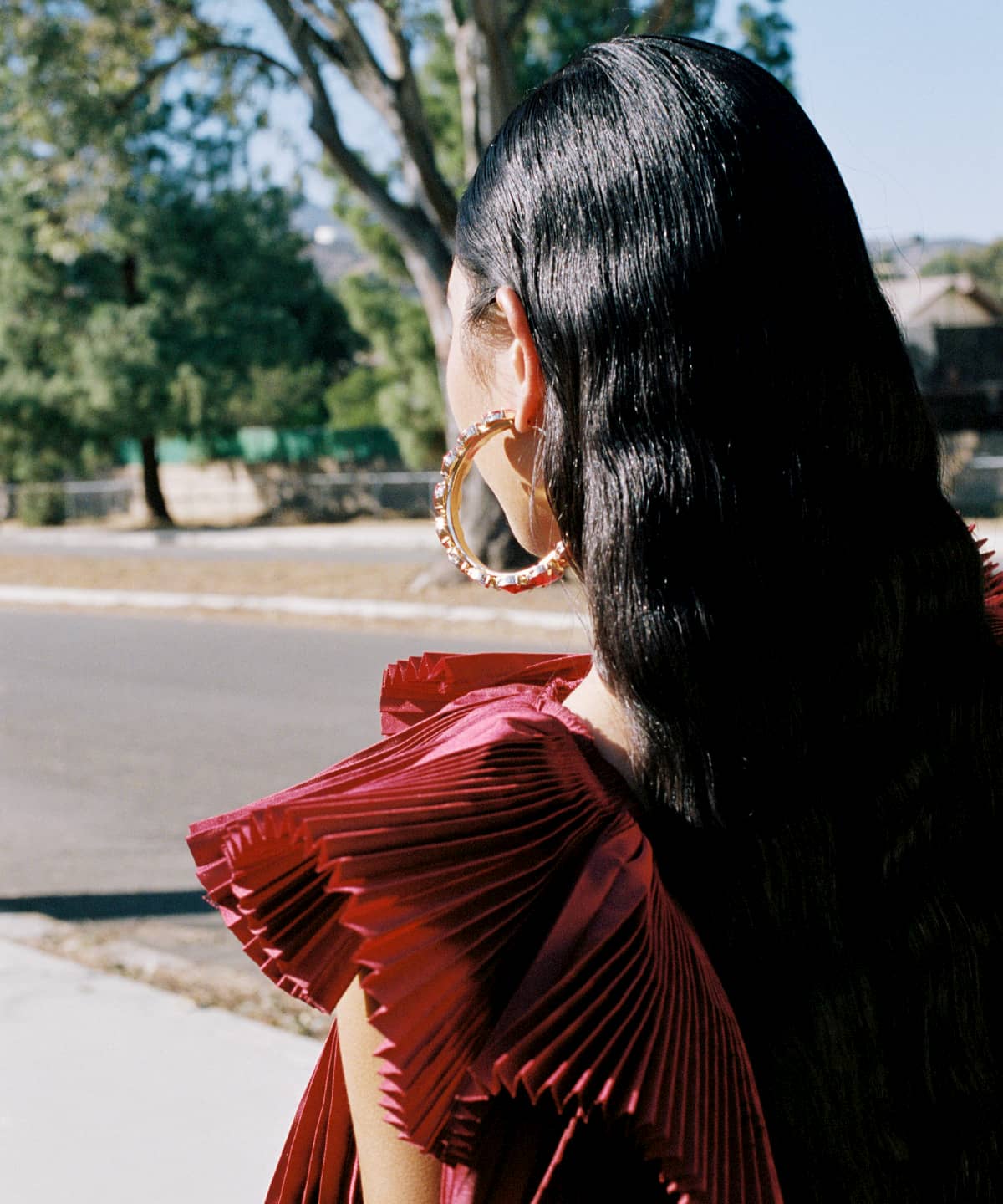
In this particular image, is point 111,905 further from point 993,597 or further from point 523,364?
point 523,364

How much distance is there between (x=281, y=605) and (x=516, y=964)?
13.2 meters

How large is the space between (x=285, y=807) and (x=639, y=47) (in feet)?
2.01

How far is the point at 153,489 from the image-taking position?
30328 mm

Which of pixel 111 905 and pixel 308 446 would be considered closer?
pixel 111 905

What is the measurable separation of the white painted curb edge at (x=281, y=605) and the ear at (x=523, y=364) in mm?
9041

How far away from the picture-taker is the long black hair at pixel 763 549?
34.2 inches

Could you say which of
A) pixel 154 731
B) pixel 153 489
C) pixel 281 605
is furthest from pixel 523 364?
pixel 153 489

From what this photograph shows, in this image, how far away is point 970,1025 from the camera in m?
1.00

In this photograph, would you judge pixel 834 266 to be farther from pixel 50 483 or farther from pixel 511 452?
pixel 50 483

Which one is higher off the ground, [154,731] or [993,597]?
[993,597]

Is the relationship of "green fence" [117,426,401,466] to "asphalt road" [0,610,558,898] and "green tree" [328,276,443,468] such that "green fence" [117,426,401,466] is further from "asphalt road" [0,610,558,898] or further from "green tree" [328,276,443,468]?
"asphalt road" [0,610,558,898]

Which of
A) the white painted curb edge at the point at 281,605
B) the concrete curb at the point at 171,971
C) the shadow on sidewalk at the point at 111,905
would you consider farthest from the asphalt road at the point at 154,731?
the white painted curb edge at the point at 281,605

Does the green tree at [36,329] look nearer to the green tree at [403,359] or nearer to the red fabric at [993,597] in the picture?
the green tree at [403,359]

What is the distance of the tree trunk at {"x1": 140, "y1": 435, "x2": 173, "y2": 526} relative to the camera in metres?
30.2
